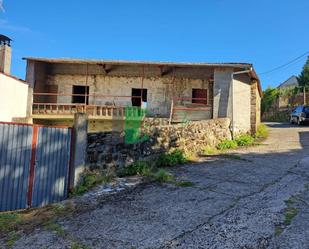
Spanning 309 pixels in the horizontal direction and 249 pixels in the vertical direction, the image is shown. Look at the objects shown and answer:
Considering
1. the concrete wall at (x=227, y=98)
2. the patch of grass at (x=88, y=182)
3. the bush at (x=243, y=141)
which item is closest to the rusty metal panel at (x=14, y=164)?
the patch of grass at (x=88, y=182)

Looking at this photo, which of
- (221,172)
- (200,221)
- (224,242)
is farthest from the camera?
(221,172)

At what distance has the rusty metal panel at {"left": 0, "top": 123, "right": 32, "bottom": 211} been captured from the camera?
6266 mm

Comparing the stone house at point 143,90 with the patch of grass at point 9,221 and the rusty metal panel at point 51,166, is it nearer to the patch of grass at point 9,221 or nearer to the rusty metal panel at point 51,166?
the rusty metal panel at point 51,166

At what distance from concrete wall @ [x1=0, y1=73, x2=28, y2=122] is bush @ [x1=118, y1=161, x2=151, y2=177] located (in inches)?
263

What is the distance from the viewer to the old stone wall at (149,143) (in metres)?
7.91

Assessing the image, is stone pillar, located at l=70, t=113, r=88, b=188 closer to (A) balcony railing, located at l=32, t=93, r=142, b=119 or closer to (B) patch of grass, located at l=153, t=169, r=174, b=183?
(B) patch of grass, located at l=153, t=169, r=174, b=183

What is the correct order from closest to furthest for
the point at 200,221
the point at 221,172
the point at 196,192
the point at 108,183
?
1. the point at 200,221
2. the point at 196,192
3. the point at 108,183
4. the point at 221,172

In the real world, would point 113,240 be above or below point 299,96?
below

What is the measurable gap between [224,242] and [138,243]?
1.24 meters

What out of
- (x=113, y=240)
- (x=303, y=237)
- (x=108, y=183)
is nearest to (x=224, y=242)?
(x=303, y=237)

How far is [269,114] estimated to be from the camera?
3478 cm

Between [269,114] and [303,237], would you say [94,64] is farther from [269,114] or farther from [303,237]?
[269,114]

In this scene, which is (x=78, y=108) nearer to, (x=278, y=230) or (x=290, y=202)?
(x=290, y=202)

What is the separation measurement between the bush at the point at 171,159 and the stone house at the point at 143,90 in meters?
5.83
